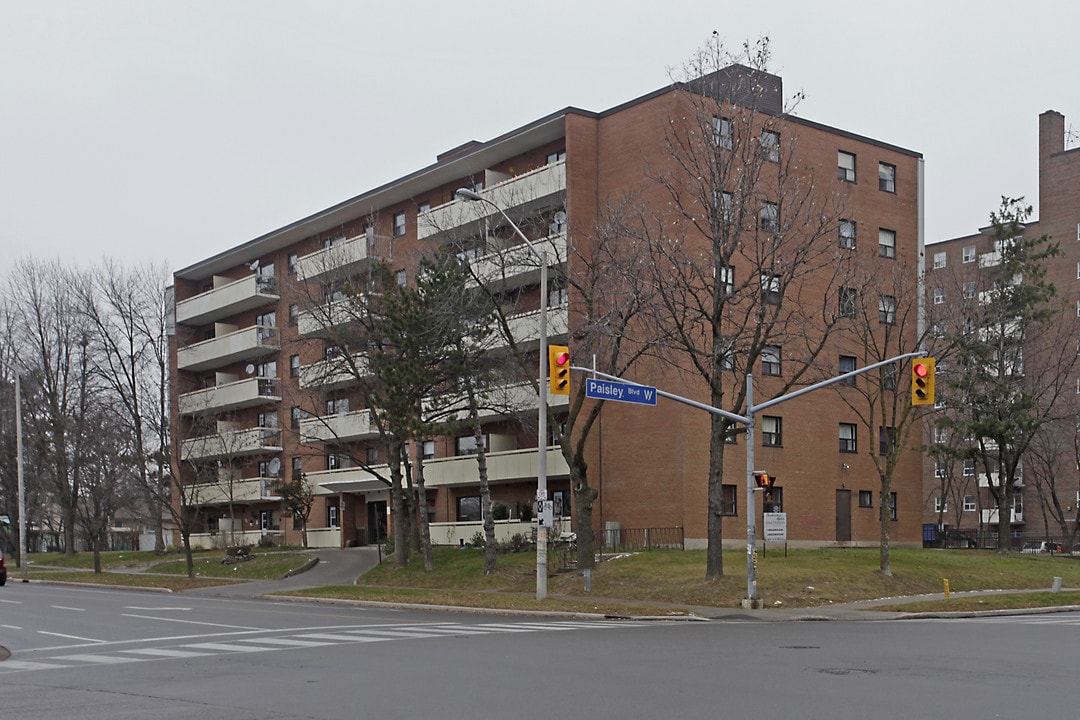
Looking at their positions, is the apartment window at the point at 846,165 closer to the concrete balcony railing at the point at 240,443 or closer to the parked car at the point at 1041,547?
the parked car at the point at 1041,547

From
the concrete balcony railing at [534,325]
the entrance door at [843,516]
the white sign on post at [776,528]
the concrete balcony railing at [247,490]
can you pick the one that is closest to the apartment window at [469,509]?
the concrete balcony railing at [534,325]

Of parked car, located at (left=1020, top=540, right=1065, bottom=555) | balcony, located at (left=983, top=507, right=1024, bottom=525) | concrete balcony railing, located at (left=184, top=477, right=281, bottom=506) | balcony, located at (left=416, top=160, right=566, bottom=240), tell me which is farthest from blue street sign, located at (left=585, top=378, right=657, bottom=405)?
balcony, located at (left=983, top=507, right=1024, bottom=525)

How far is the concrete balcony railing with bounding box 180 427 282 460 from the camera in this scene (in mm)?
63681

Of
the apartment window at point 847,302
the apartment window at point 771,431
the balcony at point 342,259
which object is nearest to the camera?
the apartment window at point 847,302

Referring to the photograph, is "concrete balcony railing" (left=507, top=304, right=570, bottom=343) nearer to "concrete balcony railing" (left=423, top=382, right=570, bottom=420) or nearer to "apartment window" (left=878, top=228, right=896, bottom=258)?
"concrete balcony railing" (left=423, top=382, right=570, bottom=420)

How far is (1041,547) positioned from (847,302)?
47192 millimetres

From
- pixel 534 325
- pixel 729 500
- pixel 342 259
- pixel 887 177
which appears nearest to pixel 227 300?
pixel 342 259

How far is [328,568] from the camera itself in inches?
1938

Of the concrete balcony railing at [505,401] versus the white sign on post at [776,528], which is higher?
the concrete balcony railing at [505,401]

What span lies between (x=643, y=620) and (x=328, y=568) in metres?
25.8

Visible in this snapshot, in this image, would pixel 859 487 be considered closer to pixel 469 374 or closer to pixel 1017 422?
pixel 1017 422

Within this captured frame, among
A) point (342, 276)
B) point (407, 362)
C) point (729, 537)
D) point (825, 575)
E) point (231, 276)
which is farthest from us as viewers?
point (231, 276)

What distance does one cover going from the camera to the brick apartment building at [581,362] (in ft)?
140

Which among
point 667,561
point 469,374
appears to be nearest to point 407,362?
point 469,374
